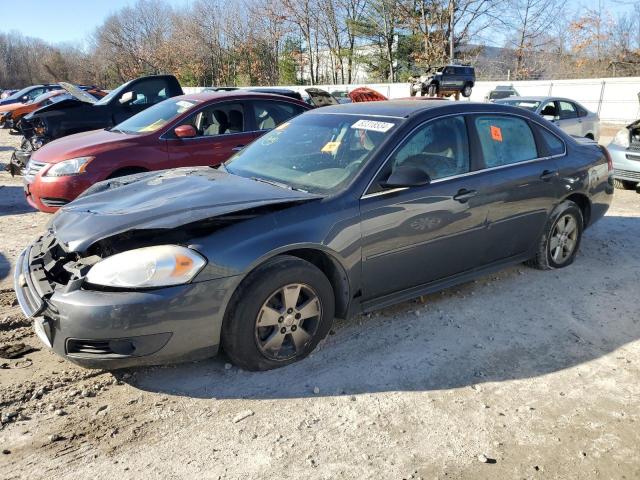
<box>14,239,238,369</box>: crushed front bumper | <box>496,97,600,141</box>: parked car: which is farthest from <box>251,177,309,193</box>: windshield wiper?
<box>496,97,600,141</box>: parked car

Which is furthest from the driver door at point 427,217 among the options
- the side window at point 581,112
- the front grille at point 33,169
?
the side window at point 581,112

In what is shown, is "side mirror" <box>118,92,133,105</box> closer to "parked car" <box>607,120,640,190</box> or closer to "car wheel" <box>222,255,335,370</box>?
"car wheel" <box>222,255,335,370</box>

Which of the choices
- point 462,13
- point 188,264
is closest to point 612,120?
point 462,13

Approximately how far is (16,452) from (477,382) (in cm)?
253

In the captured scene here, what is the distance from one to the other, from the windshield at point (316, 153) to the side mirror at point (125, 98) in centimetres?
648

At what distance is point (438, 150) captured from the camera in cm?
401

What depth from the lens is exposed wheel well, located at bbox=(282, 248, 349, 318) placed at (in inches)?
133

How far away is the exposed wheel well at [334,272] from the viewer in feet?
11.1

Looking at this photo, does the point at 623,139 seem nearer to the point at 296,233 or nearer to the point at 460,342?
the point at 460,342

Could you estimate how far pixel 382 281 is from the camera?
366cm

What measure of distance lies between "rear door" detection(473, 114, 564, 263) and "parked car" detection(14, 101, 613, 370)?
0.01m

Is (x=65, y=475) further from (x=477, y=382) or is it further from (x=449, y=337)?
(x=449, y=337)

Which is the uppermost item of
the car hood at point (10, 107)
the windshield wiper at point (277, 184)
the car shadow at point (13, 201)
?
the windshield wiper at point (277, 184)

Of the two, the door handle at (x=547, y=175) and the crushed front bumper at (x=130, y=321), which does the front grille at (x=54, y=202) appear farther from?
the door handle at (x=547, y=175)
